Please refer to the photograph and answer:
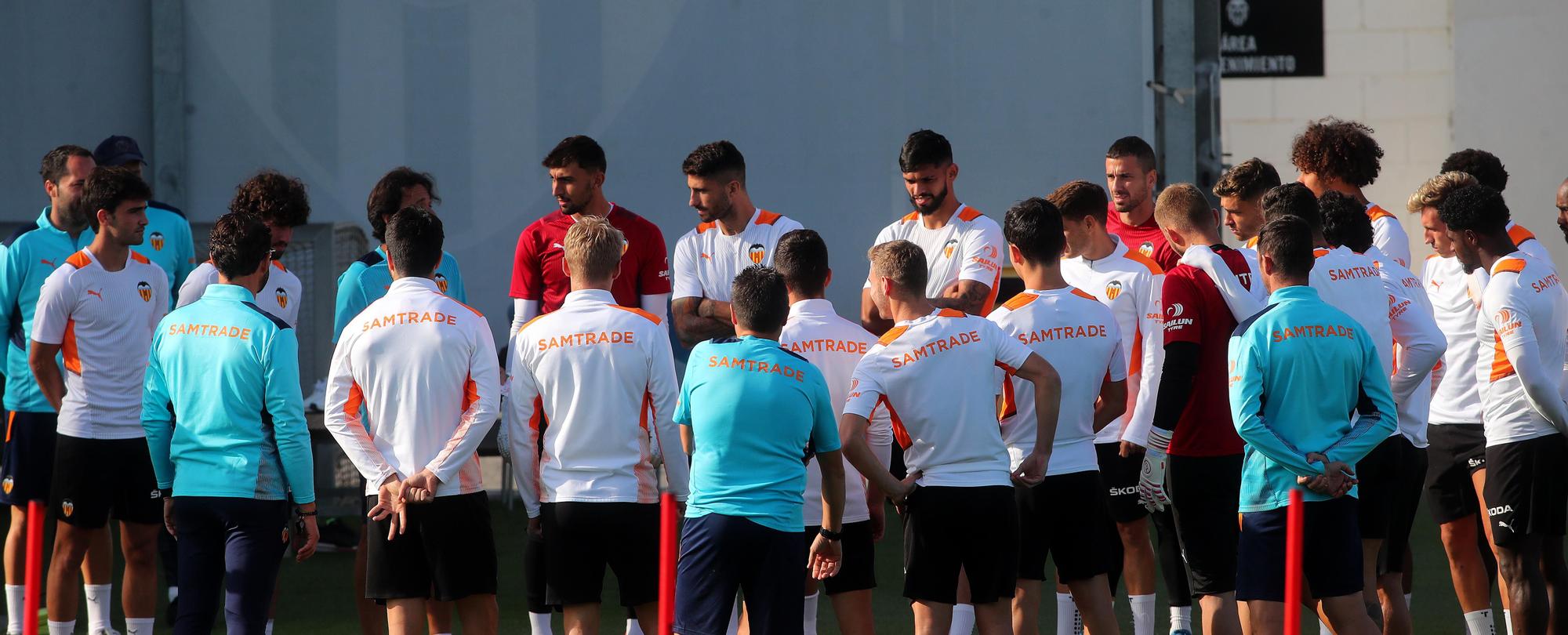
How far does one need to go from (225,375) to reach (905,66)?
478cm

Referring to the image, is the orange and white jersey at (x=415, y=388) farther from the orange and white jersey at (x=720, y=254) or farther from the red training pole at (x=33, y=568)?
the orange and white jersey at (x=720, y=254)

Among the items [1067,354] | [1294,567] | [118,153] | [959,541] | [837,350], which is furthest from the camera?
[118,153]

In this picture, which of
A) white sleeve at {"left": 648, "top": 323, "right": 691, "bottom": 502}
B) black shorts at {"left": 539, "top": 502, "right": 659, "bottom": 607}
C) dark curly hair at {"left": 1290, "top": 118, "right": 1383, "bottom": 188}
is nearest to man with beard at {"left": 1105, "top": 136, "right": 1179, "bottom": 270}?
dark curly hair at {"left": 1290, "top": 118, "right": 1383, "bottom": 188}

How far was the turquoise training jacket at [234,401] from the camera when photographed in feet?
14.9

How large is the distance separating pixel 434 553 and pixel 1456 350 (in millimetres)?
3890

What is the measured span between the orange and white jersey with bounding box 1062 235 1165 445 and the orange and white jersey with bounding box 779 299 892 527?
93cm

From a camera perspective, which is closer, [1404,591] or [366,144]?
[1404,591]

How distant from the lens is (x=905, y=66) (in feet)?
27.4

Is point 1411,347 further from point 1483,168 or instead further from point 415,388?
point 415,388

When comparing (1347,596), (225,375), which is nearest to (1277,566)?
(1347,596)

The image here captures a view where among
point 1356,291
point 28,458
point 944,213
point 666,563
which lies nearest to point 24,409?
point 28,458

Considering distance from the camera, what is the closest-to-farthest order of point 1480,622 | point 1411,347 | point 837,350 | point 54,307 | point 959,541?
point 959,541 → point 837,350 → point 1411,347 → point 1480,622 → point 54,307

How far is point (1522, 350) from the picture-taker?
16.5 ft

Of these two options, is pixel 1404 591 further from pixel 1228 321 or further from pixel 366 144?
pixel 366 144
